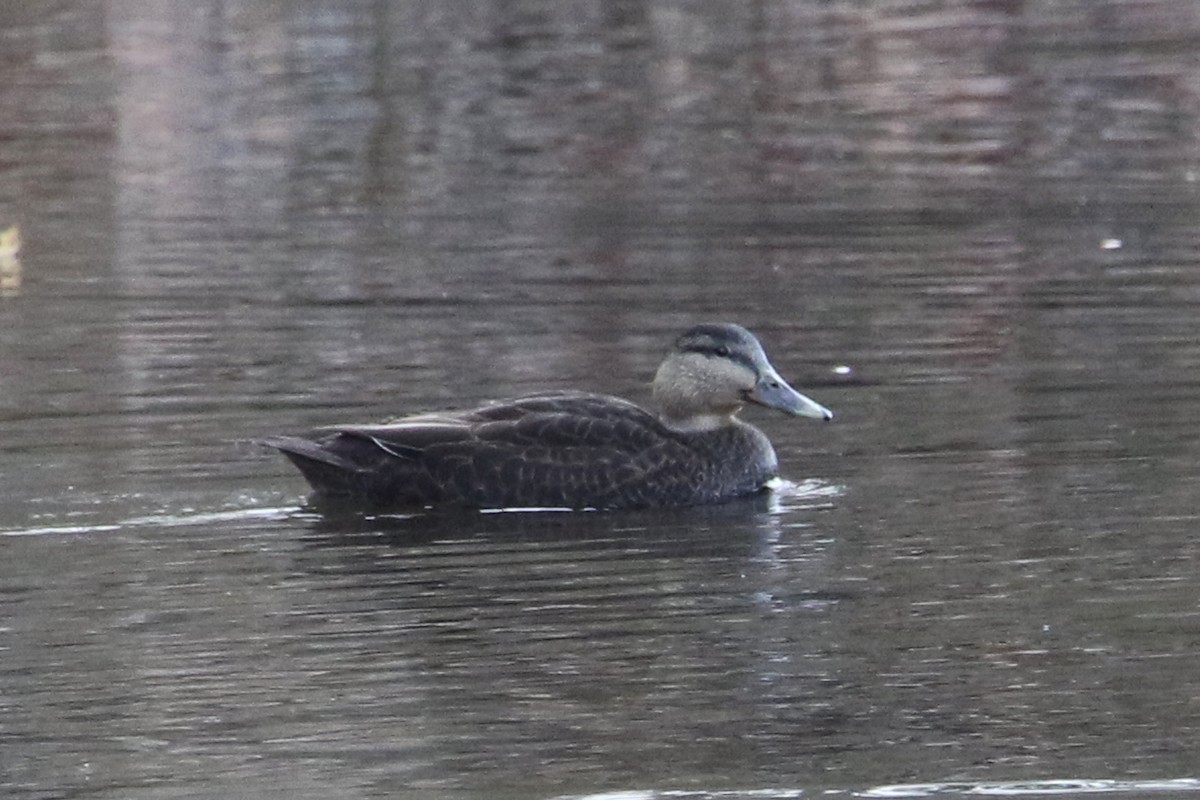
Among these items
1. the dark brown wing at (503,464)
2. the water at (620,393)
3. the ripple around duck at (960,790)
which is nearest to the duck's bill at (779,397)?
the water at (620,393)

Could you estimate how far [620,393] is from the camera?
11852 millimetres

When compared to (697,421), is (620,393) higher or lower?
lower

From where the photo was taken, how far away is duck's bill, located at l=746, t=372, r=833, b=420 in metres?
10.4

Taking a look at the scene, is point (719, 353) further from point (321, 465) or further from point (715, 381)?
point (321, 465)

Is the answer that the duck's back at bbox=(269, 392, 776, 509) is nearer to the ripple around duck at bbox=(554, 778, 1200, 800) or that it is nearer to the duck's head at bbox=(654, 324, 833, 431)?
the duck's head at bbox=(654, 324, 833, 431)

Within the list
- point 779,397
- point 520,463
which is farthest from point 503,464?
point 779,397

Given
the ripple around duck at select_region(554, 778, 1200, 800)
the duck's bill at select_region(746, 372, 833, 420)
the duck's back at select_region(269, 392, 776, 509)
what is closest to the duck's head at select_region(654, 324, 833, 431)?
the duck's bill at select_region(746, 372, 833, 420)

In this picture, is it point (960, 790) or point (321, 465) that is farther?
point (321, 465)

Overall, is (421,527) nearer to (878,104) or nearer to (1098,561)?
(1098,561)

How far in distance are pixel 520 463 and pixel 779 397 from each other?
1065 millimetres

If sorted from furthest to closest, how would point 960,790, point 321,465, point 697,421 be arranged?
point 697,421 → point 321,465 → point 960,790

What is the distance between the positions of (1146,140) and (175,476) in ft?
36.7

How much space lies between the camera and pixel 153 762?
701cm

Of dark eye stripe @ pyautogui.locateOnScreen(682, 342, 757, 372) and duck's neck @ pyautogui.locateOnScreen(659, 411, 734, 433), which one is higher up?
dark eye stripe @ pyautogui.locateOnScreen(682, 342, 757, 372)
